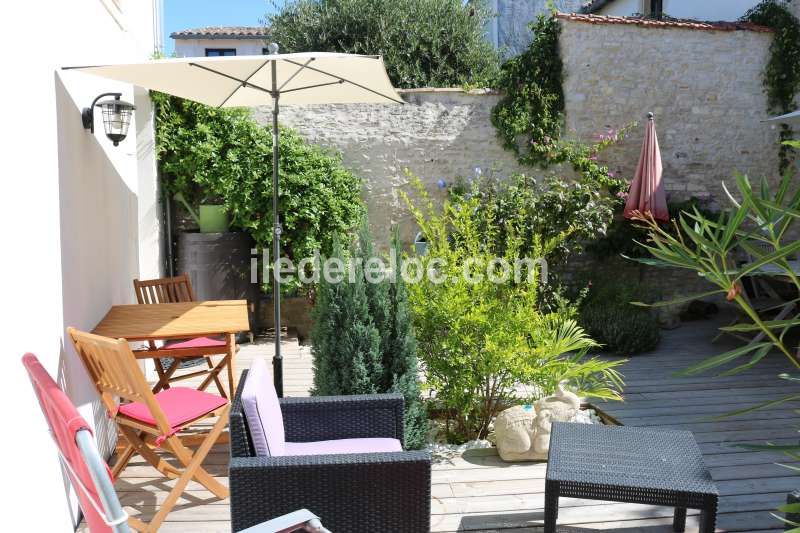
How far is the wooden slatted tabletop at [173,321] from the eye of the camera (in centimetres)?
376

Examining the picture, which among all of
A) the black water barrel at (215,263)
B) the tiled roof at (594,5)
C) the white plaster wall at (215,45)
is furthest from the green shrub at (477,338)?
the white plaster wall at (215,45)

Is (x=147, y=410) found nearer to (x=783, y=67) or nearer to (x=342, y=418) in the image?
(x=342, y=418)

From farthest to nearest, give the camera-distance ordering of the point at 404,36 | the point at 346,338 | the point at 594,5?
1. the point at 594,5
2. the point at 404,36
3. the point at 346,338

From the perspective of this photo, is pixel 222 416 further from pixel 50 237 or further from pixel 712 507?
pixel 712 507

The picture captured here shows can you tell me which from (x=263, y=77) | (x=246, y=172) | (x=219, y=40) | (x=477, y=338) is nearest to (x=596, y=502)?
(x=477, y=338)

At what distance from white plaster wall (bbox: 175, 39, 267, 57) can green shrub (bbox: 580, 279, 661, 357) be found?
59.1 ft

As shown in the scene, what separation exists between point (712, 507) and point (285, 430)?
1.80m

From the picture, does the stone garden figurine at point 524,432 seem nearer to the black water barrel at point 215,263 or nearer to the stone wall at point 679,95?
the black water barrel at point 215,263

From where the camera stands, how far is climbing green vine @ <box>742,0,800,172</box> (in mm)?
8773

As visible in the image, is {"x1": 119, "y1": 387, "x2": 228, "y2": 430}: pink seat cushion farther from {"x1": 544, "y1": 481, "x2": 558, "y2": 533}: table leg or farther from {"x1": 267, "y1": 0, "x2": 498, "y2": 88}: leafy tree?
{"x1": 267, "y1": 0, "x2": 498, "y2": 88}: leafy tree

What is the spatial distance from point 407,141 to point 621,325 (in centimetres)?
319

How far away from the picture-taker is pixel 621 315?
280 inches

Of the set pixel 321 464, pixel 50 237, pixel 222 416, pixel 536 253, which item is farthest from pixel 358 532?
pixel 536 253

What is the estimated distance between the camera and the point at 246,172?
23.6ft
